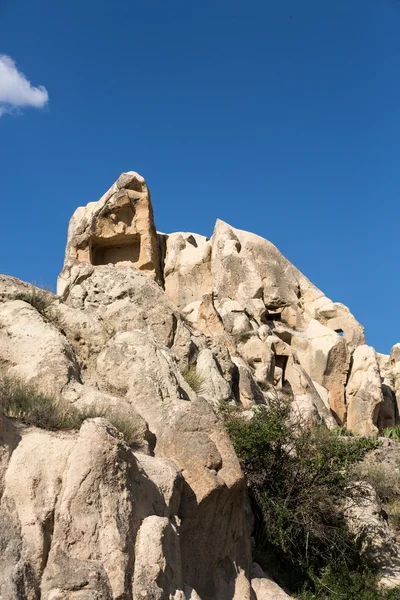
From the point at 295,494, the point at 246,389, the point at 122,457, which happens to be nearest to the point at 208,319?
the point at 246,389

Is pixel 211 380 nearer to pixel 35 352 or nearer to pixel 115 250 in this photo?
pixel 35 352

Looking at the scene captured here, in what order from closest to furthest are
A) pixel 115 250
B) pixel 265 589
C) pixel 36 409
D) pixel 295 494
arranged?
pixel 36 409, pixel 265 589, pixel 295 494, pixel 115 250

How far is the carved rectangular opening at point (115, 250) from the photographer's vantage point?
1174 inches

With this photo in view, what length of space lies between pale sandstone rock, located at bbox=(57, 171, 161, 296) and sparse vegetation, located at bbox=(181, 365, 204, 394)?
16.6 meters

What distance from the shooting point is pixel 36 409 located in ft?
23.2

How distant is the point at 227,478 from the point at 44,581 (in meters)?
2.86

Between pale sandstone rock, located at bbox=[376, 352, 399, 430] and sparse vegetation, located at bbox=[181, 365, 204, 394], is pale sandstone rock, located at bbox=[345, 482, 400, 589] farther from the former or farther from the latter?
pale sandstone rock, located at bbox=[376, 352, 399, 430]

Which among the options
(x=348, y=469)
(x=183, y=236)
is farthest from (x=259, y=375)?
(x=183, y=236)

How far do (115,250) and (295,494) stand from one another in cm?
2104

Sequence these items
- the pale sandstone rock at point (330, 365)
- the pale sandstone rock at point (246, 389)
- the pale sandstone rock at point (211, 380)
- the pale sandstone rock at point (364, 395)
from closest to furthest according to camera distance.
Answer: the pale sandstone rock at point (211, 380), the pale sandstone rock at point (246, 389), the pale sandstone rock at point (364, 395), the pale sandstone rock at point (330, 365)

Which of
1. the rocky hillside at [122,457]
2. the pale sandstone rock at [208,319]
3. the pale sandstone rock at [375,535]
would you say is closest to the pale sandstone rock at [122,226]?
the pale sandstone rock at [208,319]

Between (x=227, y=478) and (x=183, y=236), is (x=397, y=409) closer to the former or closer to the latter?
(x=183, y=236)

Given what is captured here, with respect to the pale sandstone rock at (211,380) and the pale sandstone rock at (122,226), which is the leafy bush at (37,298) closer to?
the pale sandstone rock at (211,380)

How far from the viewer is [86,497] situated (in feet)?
19.8
